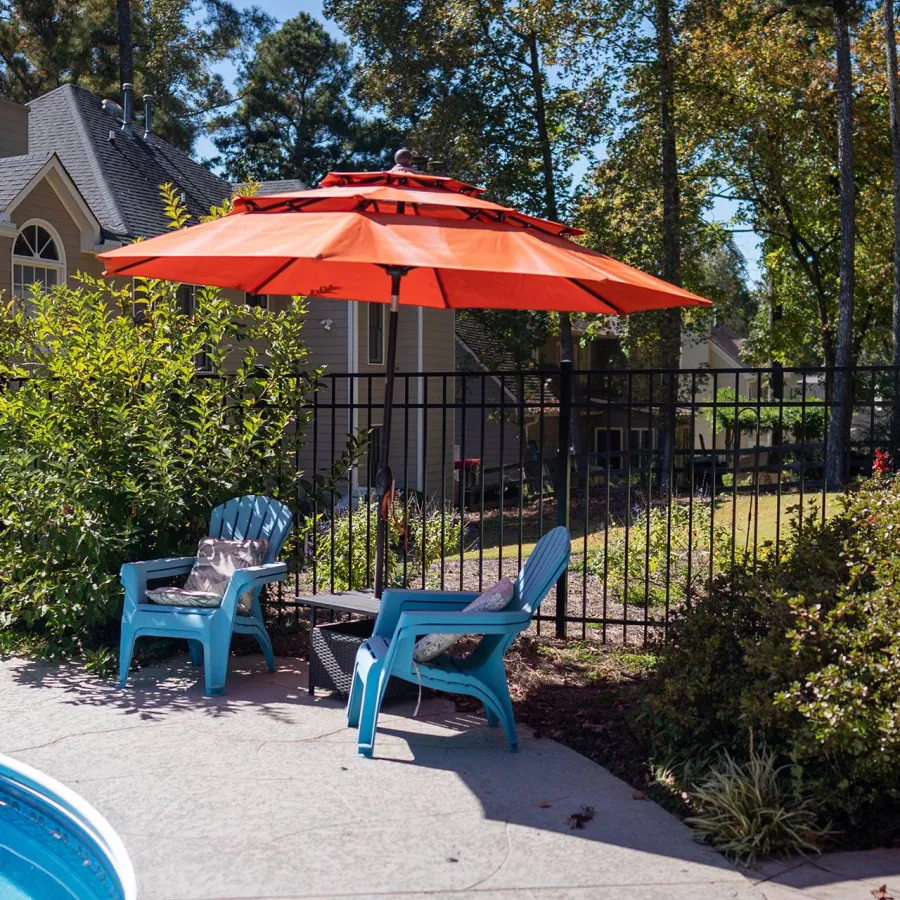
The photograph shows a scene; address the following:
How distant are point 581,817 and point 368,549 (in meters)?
3.40

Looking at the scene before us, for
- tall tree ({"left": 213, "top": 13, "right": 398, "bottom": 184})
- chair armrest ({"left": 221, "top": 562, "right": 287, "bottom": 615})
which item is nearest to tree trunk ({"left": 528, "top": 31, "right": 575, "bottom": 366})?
tall tree ({"left": 213, "top": 13, "right": 398, "bottom": 184})

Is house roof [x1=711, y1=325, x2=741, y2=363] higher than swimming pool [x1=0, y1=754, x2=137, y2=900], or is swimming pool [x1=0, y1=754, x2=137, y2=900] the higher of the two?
house roof [x1=711, y1=325, x2=741, y2=363]

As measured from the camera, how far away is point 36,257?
15.6m

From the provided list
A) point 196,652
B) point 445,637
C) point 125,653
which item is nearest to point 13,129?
point 196,652

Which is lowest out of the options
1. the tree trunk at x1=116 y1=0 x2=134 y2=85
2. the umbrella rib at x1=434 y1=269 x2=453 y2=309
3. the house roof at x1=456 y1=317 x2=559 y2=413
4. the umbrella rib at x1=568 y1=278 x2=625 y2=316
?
the umbrella rib at x1=568 y1=278 x2=625 y2=316

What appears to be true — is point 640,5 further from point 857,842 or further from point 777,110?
point 857,842

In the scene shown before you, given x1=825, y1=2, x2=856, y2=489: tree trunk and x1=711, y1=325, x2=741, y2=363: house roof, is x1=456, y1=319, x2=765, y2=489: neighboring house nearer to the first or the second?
x1=825, y1=2, x2=856, y2=489: tree trunk

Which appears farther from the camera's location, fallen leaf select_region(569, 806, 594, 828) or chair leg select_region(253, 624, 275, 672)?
chair leg select_region(253, 624, 275, 672)

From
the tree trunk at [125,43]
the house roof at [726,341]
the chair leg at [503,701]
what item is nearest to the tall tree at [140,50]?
the tree trunk at [125,43]

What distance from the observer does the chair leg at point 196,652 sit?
240 inches

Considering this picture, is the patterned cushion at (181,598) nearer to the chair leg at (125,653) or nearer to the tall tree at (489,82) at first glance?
the chair leg at (125,653)

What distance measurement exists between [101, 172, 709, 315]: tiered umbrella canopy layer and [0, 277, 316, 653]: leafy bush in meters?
0.75

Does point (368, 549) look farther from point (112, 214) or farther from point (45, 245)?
point (112, 214)

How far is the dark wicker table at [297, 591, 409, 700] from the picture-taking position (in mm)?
5300
